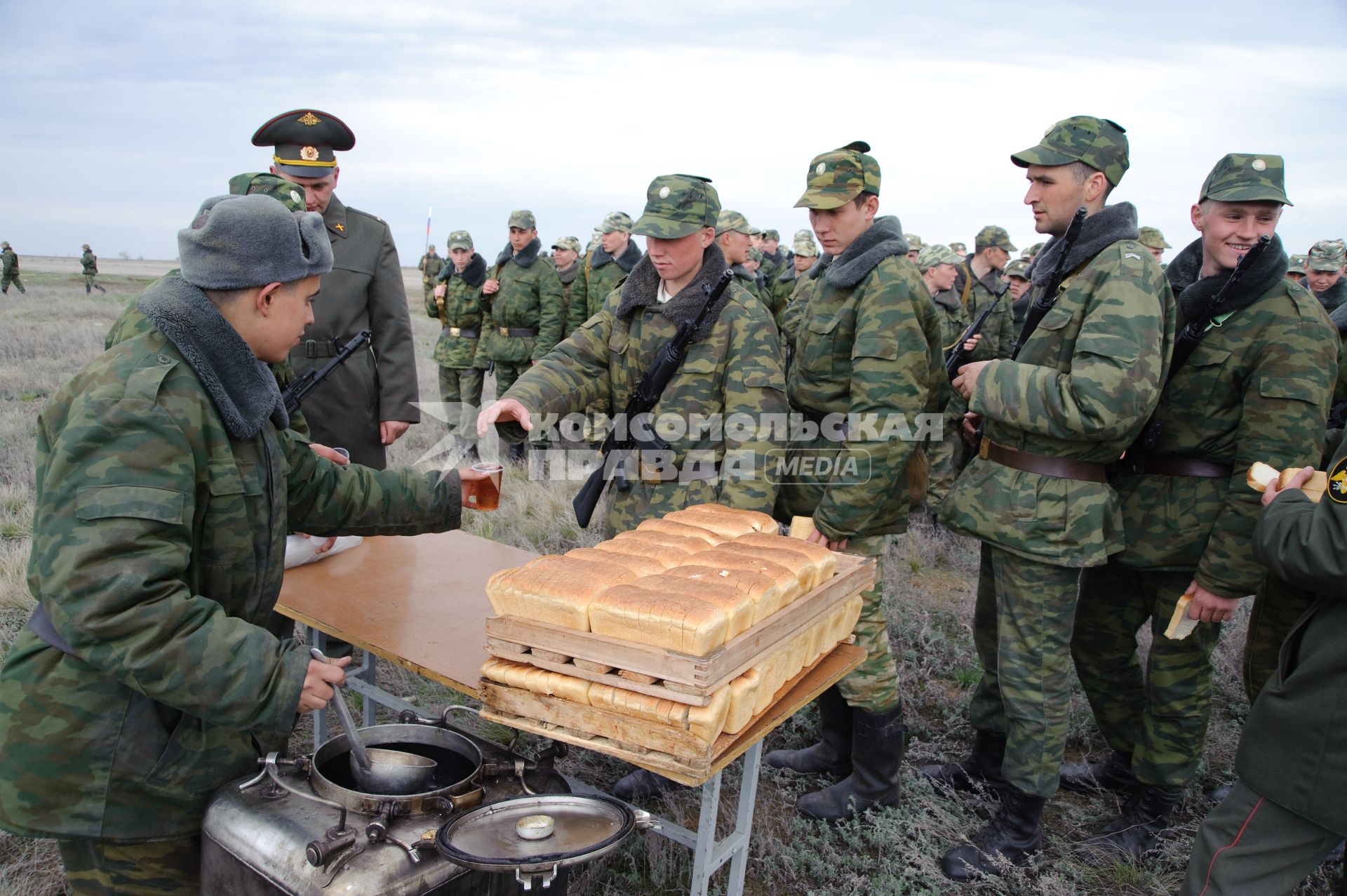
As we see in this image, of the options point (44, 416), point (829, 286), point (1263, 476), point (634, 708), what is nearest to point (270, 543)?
point (44, 416)

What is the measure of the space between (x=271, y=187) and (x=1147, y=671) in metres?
4.57

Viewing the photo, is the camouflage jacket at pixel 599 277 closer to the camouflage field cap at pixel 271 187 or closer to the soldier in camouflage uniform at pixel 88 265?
the camouflage field cap at pixel 271 187

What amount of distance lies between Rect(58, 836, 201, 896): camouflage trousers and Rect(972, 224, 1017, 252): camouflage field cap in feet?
33.3

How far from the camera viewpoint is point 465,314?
11562 mm

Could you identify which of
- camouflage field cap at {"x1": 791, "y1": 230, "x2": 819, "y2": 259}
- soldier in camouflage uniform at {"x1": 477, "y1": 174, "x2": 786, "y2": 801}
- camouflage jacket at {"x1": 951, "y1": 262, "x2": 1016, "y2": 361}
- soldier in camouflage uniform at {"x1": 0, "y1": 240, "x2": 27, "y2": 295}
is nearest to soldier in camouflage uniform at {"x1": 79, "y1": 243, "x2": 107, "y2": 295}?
soldier in camouflage uniform at {"x1": 0, "y1": 240, "x2": 27, "y2": 295}

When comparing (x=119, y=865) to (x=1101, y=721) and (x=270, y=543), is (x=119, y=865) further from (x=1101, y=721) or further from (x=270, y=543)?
(x=1101, y=721)

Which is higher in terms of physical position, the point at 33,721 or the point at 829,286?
the point at 829,286

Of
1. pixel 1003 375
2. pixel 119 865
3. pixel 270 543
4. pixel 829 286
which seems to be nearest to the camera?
pixel 119 865

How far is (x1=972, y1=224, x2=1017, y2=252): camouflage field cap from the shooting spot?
10.4 m

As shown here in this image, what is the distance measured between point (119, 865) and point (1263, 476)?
3512 millimetres

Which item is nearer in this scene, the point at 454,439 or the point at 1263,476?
the point at 1263,476

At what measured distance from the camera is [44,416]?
2119 millimetres

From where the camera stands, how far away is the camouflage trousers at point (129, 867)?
2.20 metres

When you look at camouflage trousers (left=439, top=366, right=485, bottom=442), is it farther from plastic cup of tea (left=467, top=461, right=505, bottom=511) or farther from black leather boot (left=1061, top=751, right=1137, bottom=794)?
black leather boot (left=1061, top=751, right=1137, bottom=794)
